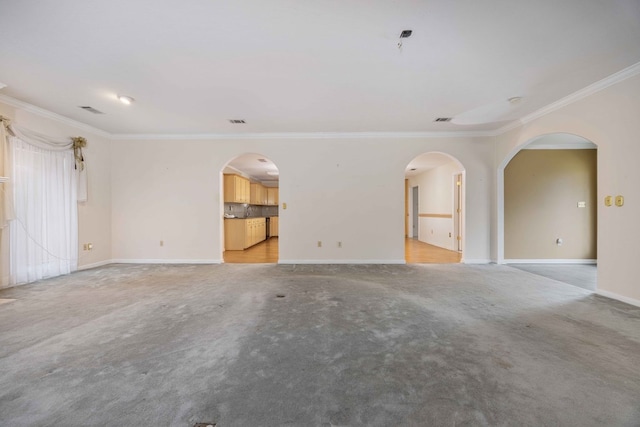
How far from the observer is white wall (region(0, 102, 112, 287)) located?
4566 millimetres

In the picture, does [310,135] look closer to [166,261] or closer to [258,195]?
[166,261]

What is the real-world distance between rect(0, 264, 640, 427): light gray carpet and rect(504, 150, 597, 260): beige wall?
210 centimetres

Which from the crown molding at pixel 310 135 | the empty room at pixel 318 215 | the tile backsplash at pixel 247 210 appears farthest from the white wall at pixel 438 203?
the tile backsplash at pixel 247 210

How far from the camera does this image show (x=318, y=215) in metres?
5.65

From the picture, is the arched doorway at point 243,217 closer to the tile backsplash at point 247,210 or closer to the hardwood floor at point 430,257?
the tile backsplash at point 247,210

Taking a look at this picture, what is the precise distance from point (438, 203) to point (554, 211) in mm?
3309

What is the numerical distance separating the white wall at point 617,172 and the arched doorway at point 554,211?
1.94m

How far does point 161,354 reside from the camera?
206 centimetres

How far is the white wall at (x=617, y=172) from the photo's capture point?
3.16 meters

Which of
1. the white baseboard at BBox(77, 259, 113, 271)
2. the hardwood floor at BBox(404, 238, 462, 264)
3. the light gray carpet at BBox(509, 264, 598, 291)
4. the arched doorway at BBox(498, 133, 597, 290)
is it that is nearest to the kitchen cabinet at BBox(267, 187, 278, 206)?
the hardwood floor at BBox(404, 238, 462, 264)

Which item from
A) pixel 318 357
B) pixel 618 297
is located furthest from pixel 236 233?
pixel 618 297

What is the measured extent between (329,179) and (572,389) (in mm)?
4647

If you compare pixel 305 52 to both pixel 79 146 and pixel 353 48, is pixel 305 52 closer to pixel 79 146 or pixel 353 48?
pixel 353 48

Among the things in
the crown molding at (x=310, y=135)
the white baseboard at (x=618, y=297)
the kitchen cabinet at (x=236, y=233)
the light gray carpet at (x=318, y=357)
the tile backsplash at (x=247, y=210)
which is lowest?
the light gray carpet at (x=318, y=357)
